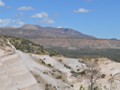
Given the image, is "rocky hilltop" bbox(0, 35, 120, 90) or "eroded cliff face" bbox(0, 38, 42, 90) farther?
"rocky hilltop" bbox(0, 35, 120, 90)

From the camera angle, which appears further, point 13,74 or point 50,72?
point 50,72

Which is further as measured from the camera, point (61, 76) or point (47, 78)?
point (61, 76)

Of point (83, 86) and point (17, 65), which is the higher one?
point (17, 65)

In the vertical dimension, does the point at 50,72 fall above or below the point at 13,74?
below

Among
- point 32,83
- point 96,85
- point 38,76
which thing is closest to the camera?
point 32,83

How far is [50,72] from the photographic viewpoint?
7344cm

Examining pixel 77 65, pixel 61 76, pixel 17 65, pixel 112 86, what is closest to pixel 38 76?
pixel 17 65

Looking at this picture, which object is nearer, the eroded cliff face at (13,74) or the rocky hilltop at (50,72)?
the eroded cliff face at (13,74)

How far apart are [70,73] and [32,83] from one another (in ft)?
106

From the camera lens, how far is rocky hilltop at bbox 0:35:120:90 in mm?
49125

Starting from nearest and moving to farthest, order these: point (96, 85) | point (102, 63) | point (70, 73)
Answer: point (96, 85)
point (70, 73)
point (102, 63)

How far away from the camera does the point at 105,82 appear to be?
256ft

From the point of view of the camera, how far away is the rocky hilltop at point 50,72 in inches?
1934

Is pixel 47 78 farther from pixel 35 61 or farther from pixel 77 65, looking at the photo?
pixel 77 65
